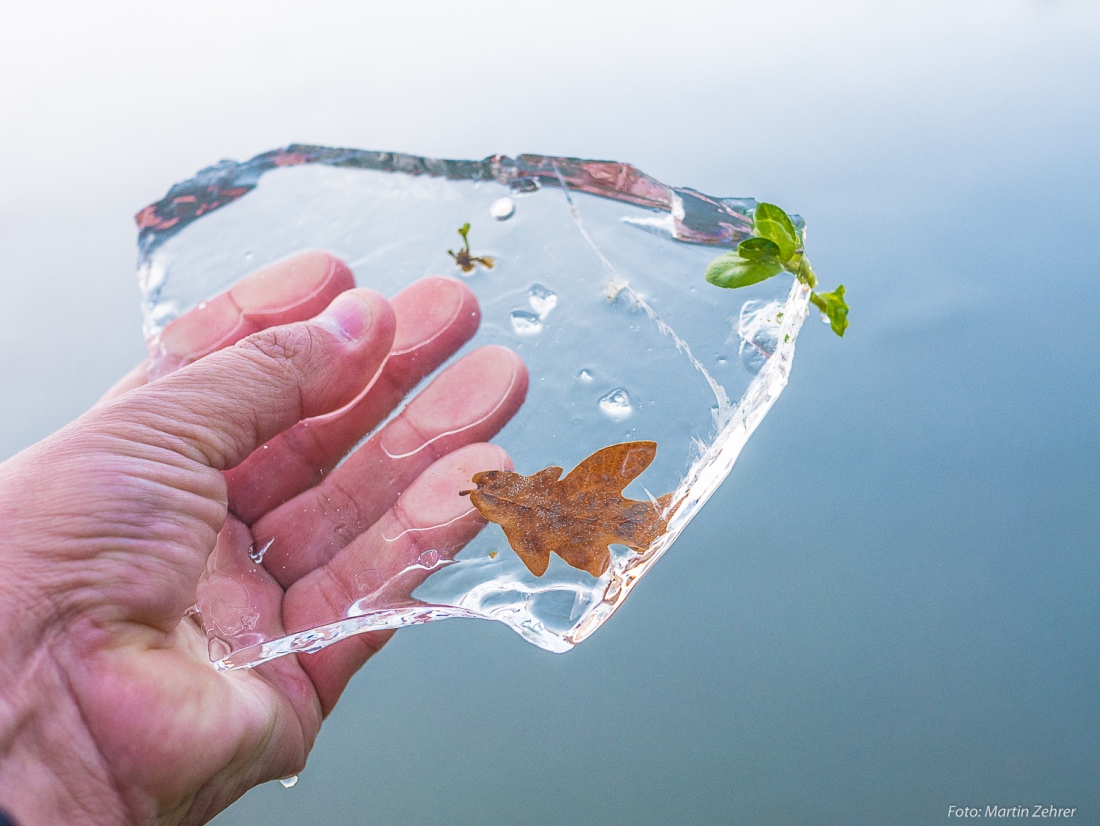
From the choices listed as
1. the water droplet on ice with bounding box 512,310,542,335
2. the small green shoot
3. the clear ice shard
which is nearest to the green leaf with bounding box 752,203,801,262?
the clear ice shard

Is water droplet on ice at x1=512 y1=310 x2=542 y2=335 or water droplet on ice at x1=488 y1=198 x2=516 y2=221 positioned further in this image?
water droplet on ice at x1=488 y1=198 x2=516 y2=221

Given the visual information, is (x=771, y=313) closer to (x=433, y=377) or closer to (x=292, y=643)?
(x=433, y=377)

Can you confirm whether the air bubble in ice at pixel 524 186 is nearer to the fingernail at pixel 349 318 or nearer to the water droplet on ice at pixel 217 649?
the fingernail at pixel 349 318

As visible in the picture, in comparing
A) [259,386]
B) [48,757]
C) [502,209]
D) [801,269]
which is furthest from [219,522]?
[801,269]

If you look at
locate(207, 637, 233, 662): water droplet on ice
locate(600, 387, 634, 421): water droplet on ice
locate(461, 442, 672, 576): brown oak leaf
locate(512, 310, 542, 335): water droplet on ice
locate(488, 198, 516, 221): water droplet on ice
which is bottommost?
locate(207, 637, 233, 662): water droplet on ice

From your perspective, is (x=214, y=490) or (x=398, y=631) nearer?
(x=214, y=490)

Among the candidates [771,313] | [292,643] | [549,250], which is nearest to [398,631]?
[292,643]

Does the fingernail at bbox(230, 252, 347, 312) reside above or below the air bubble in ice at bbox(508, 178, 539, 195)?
below

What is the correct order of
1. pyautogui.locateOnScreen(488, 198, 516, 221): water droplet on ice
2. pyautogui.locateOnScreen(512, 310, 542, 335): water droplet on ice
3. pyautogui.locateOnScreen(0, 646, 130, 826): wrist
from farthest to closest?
pyautogui.locateOnScreen(488, 198, 516, 221): water droplet on ice, pyautogui.locateOnScreen(512, 310, 542, 335): water droplet on ice, pyautogui.locateOnScreen(0, 646, 130, 826): wrist

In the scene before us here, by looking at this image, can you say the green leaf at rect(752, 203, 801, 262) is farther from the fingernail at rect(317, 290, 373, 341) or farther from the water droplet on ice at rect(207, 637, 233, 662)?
the water droplet on ice at rect(207, 637, 233, 662)
